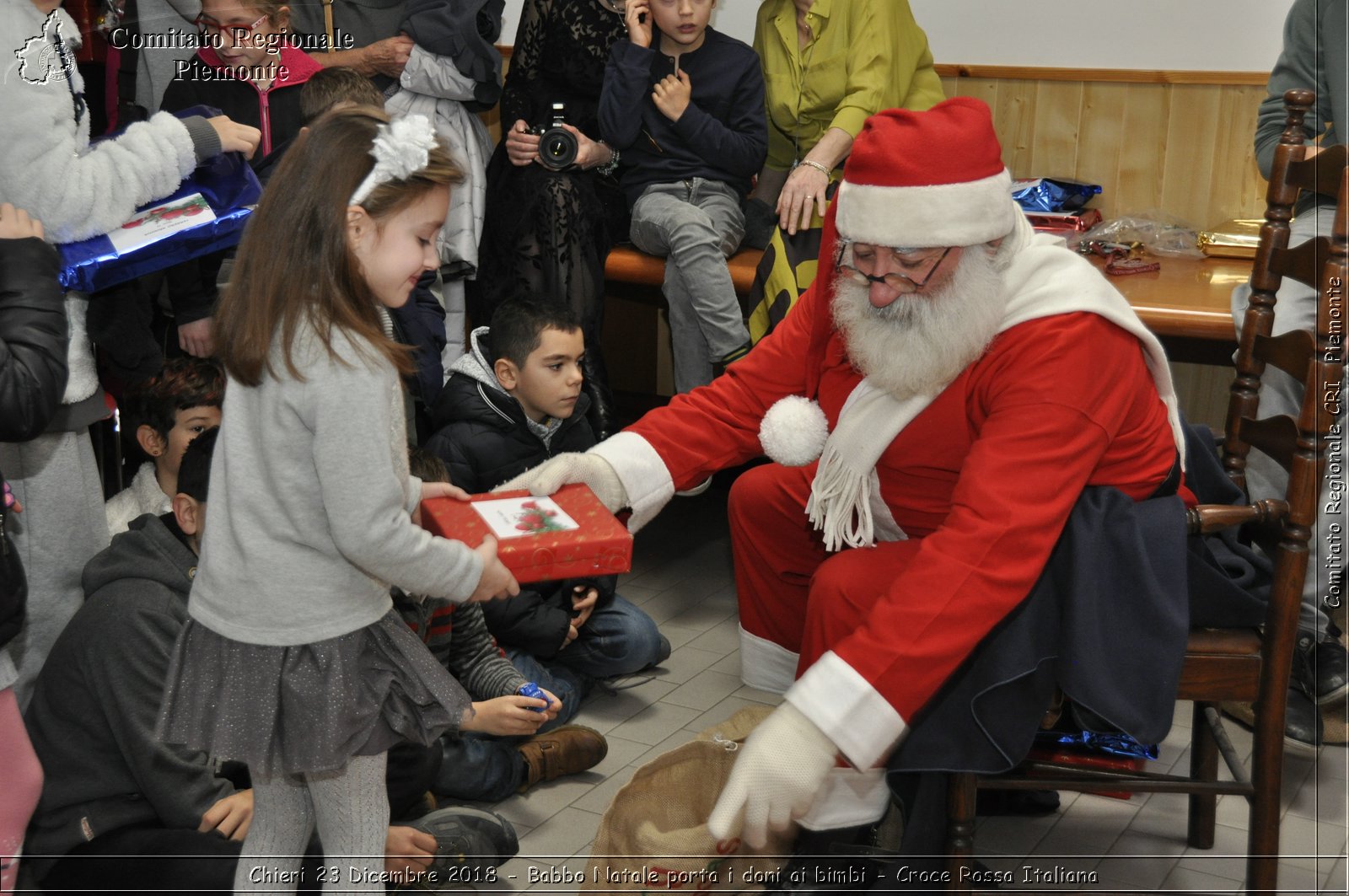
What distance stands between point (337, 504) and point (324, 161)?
0.48m

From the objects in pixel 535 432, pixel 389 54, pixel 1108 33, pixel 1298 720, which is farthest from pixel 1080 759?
pixel 389 54

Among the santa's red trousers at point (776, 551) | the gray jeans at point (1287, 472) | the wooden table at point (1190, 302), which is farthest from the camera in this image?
the wooden table at point (1190, 302)

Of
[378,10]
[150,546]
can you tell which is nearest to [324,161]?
[150,546]

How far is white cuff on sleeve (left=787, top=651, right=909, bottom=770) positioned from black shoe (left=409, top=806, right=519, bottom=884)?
0.79 metres

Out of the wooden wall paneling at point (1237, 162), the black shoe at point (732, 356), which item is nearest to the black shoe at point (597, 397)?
the black shoe at point (732, 356)

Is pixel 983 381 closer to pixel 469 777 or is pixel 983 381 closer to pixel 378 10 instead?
pixel 469 777

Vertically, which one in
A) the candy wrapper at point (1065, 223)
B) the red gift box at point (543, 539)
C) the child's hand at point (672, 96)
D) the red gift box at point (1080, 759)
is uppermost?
the child's hand at point (672, 96)

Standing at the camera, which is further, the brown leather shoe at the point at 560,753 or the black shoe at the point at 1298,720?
the black shoe at the point at 1298,720

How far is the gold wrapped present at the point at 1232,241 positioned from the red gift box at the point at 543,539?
2615 mm

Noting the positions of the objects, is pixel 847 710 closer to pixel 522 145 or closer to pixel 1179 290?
pixel 1179 290

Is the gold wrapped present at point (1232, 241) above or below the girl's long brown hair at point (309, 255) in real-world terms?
below

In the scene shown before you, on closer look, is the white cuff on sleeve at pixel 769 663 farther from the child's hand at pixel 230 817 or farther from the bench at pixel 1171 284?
the bench at pixel 1171 284

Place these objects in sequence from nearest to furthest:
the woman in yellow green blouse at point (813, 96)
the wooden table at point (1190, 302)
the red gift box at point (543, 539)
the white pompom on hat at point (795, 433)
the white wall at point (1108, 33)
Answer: the red gift box at point (543, 539) < the white pompom on hat at point (795, 433) < the wooden table at point (1190, 302) < the woman in yellow green blouse at point (813, 96) < the white wall at point (1108, 33)

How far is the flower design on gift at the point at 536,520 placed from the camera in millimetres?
2010
